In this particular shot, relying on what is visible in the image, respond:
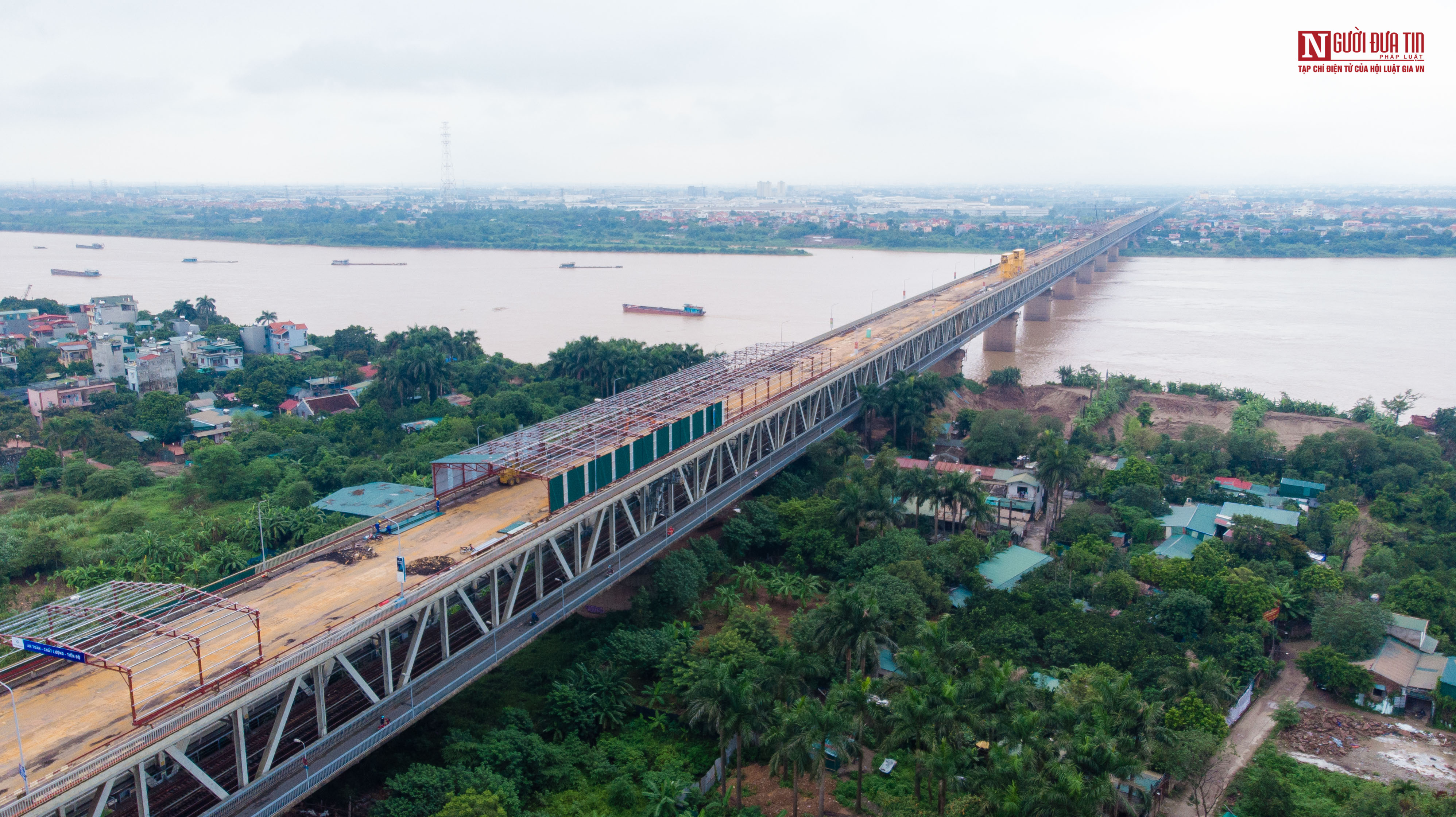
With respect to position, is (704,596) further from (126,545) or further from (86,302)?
(86,302)

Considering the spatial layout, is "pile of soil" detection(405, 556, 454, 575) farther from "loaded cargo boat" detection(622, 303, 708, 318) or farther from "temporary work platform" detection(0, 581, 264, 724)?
"loaded cargo boat" detection(622, 303, 708, 318)

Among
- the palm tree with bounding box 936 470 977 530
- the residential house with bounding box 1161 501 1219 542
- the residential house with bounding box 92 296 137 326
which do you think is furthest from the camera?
the residential house with bounding box 92 296 137 326

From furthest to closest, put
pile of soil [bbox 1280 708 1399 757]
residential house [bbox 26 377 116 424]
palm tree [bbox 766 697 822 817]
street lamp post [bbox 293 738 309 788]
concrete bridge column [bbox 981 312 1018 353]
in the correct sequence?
concrete bridge column [bbox 981 312 1018 353] < residential house [bbox 26 377 116 424] < pile of soil [bbox 1280 708 1399 757] < palm tree [bbox 766 697 822 817] < street lamp post [bbox 293 738 309 788]

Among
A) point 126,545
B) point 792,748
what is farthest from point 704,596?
point 126,545

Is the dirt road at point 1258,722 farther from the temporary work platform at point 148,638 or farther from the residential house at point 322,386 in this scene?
the residential house at point 322,386

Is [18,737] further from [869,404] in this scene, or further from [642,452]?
[869,404]

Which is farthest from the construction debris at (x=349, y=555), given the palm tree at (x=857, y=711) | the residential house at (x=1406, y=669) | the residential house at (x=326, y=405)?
the residential house at (x=326, y=405)

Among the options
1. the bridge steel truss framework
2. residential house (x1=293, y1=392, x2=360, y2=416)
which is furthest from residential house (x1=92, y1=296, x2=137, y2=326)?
the bridge steel truss framework
